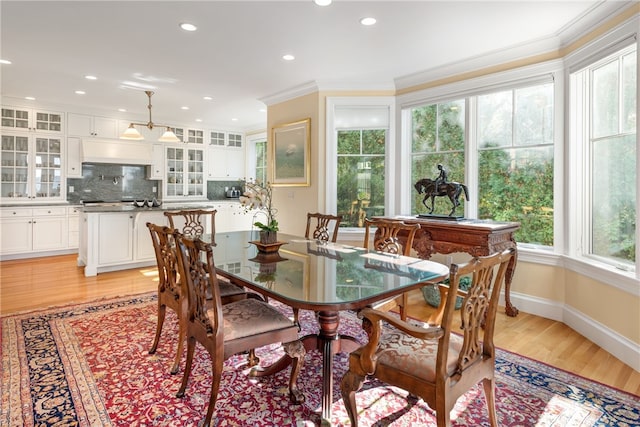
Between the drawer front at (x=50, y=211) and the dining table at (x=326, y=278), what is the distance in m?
5.13

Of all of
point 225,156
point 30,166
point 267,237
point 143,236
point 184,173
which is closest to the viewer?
point 267,237

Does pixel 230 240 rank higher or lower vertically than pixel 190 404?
higher

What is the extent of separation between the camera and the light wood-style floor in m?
2.53

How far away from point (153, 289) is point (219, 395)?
2666mm

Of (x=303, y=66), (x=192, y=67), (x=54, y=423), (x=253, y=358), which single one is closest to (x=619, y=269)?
(x=253, y=358)

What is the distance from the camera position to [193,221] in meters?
3.76

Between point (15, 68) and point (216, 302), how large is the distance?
15.4 ft

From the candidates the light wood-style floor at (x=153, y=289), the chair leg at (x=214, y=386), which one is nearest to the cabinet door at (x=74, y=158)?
the light wood-style floor at (x=153, y=289)

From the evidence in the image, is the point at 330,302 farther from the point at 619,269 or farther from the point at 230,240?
the point at 619,269

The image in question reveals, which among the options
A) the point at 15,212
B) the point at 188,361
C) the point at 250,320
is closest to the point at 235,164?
the point at 15,212

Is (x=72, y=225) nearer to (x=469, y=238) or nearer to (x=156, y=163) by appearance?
(x=156, y=163)

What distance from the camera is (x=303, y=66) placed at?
4.19 m

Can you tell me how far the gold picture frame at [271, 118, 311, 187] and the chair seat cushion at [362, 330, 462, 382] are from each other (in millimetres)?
3535

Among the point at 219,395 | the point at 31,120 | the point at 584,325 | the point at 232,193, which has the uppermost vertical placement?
the point at 31,120
